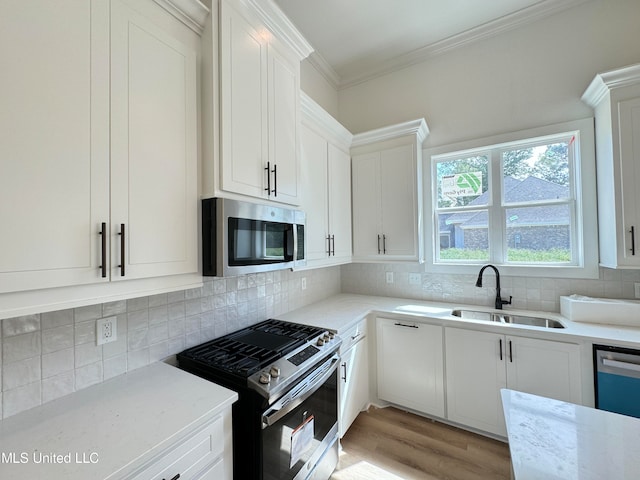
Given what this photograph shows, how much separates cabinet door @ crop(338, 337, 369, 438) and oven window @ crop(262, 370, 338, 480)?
0.22 m

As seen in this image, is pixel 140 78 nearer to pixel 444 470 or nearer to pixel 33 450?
pixel 33 450

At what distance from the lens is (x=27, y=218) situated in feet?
2.57

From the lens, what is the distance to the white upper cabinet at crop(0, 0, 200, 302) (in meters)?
0.77

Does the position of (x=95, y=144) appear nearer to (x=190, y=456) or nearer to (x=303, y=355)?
(x=190, y=456)

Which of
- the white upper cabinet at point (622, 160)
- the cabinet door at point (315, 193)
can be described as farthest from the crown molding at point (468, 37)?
the cabinet door at point (315, 193)

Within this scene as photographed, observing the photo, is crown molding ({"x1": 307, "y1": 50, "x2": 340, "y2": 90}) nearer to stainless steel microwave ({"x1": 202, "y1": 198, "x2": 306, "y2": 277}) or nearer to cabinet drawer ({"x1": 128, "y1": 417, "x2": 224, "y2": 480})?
stainless steel microwave ({"x1": 202, "y1": 198, "x2": 306, "y2": 277})

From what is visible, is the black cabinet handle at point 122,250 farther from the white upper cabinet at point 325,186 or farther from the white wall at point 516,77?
the white wall at point 516,77

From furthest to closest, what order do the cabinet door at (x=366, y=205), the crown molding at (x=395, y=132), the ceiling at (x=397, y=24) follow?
the cabinet door at (x=366, y=205) < the crown molding at (x=395, y=132) < the ceiling at (x=397, y=24)

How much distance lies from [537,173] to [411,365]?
206 cm

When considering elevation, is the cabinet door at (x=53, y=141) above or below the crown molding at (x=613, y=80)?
below

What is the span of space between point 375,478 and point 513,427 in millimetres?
1244

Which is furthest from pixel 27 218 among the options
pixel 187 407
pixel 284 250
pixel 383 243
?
pixel 383 243

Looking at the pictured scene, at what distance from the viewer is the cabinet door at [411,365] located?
2.18 meters

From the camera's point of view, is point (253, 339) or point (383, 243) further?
point (383, 243)
